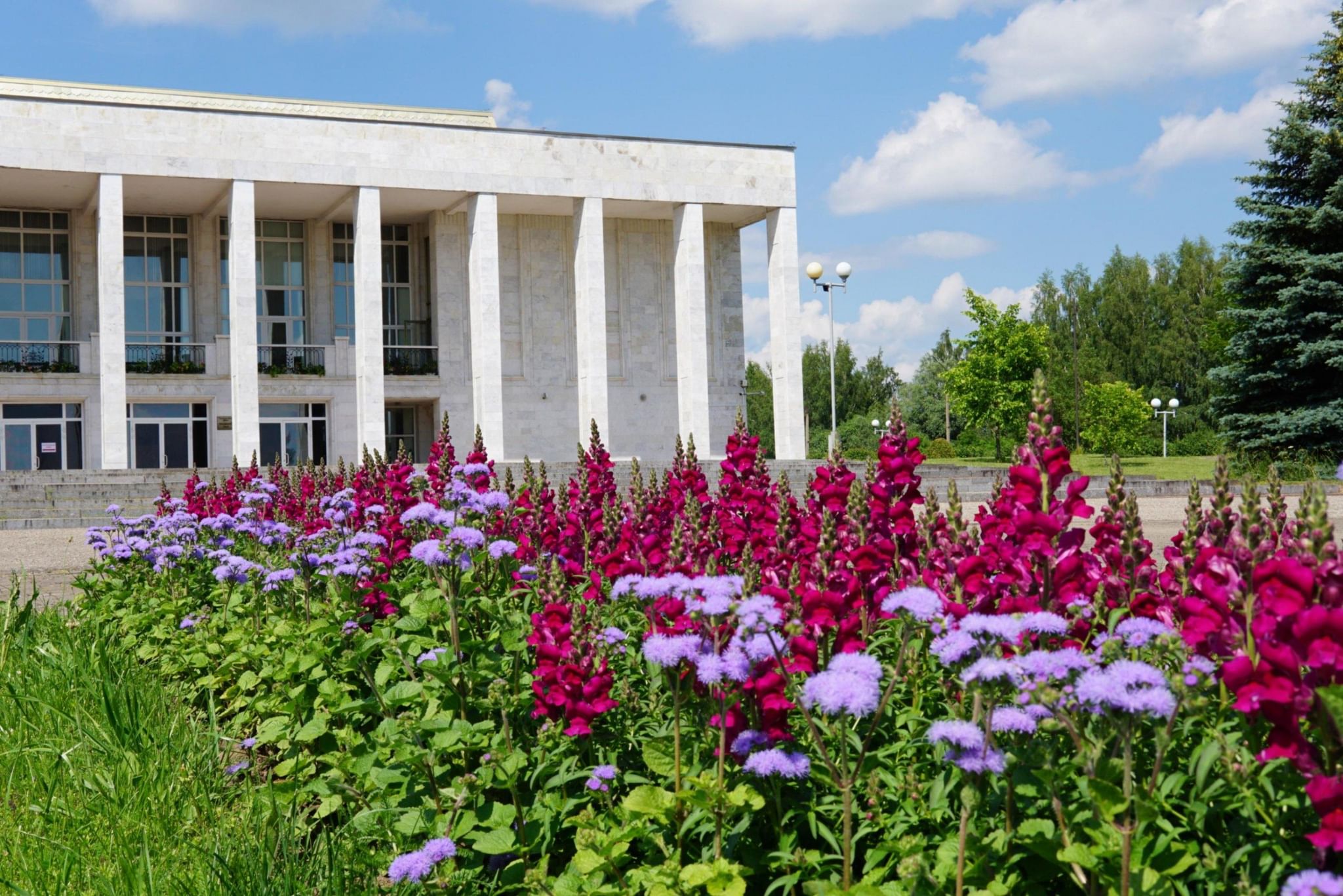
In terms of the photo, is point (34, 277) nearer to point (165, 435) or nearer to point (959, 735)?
point (165, 435)

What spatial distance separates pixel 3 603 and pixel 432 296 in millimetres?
30191

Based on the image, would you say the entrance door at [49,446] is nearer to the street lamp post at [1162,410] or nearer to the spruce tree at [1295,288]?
the spruce tree at [1295,288]

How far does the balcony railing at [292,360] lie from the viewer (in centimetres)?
3550

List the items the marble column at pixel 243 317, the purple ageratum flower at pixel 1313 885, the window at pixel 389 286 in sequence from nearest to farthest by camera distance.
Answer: the purple ageratum flower at pixel 1313 885
the marble column at pixel 243 317
the window at pixel 389 286

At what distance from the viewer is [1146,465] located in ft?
156

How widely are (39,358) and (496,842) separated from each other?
36.0 meters

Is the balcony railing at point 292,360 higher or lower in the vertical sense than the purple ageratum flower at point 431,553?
higher

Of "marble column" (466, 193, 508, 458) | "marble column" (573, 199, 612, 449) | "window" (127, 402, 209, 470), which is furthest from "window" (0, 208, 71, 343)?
"marble column" (573, 199, 612, 449)

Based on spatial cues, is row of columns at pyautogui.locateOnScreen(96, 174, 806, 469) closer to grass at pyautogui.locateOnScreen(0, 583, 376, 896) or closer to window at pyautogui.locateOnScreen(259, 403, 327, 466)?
window at pyautogui.locateOnScreen(259, 403, 327, 466)

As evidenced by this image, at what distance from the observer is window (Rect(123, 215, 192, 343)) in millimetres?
35406

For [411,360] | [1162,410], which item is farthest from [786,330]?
[1162,410]

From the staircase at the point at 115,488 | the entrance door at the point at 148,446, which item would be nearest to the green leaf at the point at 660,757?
the staircase at the point at 115,488

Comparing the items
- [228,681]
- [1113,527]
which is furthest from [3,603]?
[1113,527]

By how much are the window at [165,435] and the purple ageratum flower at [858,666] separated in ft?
114
